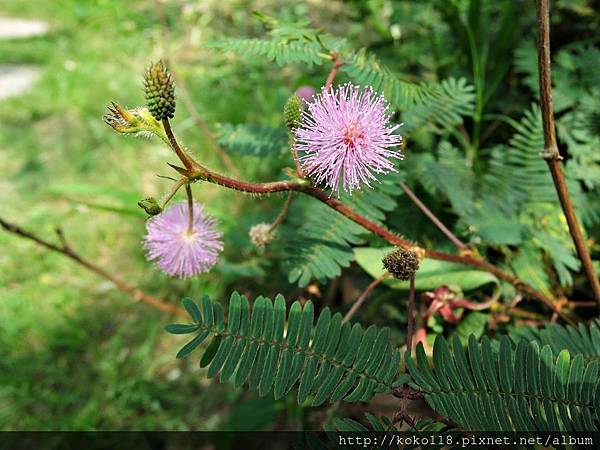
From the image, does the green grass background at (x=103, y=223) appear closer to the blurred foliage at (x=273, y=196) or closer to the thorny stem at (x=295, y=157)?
the blurred foliage at (x=273, y=196)

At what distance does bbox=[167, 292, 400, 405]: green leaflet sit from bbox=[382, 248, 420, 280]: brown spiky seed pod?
0.12 metres

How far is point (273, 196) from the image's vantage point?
2451 millimetres

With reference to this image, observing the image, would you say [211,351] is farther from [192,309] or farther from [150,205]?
[150,205]

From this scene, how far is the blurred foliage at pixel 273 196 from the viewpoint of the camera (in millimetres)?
1535

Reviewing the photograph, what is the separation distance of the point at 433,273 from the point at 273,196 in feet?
3.72

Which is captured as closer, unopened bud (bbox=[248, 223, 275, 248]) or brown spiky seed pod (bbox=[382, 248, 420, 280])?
brown spiky seed pod (bbox=[382, 248, 420, 280])

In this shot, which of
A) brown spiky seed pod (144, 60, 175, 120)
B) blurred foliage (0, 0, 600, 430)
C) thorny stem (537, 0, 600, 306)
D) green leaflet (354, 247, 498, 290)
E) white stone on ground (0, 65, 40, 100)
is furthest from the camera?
white stone on ground (0, 65, 40, 100)

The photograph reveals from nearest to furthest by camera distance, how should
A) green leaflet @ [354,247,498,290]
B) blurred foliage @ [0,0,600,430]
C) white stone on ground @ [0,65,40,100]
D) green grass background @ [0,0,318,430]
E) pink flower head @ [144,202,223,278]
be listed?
pink flower head @ [144,202,223,278] → green leaflet @ [354,247,498,290] → blurred foliage @ [0,0,600,430] → green grass background @ [0,0,318,430] → white stone on ground @ [0,65,40,100]

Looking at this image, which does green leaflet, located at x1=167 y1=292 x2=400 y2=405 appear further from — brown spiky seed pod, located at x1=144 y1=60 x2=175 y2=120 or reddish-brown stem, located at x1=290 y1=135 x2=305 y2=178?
brown spiky seed pod, located at x1=144 y1=60 x2=175 y2=120

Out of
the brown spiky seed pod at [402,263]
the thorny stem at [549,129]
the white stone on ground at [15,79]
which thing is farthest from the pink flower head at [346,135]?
the white stone on ground at [15,79]

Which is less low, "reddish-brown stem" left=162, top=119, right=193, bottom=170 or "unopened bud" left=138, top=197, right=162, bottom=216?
"reddish-brown stem" left=162, top=119, right=193, bottom=170

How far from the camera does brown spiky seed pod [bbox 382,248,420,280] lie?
111 cm

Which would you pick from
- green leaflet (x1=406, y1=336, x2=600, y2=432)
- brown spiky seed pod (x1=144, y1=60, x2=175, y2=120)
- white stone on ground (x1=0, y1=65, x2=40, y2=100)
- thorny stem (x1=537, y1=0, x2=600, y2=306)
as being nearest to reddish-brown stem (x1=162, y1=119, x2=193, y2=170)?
brown spiky seed pod (x1=144, y1=60, x2=175, y2=120)

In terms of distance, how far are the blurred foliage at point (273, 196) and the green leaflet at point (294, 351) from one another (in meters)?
0.23
